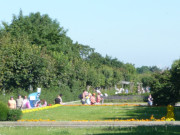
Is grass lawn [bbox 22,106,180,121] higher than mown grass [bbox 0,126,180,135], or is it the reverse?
grass lawn [bbox 22,106,180,121]

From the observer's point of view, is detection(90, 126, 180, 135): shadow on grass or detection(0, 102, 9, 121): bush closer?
detection(90, 126, 180, 135): shadow on grass

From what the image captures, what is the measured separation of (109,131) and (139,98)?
4625cm

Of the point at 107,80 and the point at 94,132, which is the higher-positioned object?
the point at 107,80

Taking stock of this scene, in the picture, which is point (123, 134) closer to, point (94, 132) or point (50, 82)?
point (94, 132)

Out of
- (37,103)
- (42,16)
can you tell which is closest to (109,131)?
(37,103)

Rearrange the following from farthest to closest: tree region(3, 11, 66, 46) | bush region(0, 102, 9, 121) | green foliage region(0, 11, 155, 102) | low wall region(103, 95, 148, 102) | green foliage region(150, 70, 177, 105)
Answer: tree region(3, 11, 66, 46), low wall region(103, 95, 148, 102), green foliage region(0, 11, 155, 102), green foliage region(150, 70, 177, 105), bush region(0, 102, 9, 121)

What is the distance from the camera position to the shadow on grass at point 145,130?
16.1m

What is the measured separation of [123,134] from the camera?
15734 mm

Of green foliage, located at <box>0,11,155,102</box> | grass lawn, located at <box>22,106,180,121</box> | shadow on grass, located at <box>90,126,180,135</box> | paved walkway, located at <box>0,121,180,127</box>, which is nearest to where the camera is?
shadow on grass, located at <box>90,126,180,135</box>

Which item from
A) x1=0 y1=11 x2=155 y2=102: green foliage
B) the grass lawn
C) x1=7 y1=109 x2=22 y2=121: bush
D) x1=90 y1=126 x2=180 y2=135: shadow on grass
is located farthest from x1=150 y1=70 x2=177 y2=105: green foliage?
x1=90 y1=126 x2=180 y2=135: shadow on grass

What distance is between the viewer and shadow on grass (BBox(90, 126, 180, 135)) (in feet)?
52.8

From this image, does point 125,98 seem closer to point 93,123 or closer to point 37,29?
point 37,29

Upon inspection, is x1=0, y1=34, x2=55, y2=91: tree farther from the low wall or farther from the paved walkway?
the paved walkway

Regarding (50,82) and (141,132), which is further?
(50,82)
